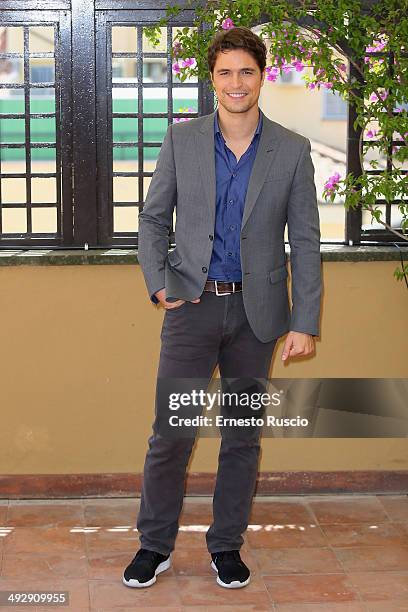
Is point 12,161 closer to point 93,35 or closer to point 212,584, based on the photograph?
point 93,35

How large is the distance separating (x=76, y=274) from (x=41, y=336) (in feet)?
0.88

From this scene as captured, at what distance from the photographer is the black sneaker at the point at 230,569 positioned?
317cm

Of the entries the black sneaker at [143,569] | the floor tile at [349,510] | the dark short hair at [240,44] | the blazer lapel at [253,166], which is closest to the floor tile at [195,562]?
the black sneaker at [143,569]

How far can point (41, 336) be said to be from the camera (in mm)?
3895

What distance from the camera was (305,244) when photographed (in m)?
3.09

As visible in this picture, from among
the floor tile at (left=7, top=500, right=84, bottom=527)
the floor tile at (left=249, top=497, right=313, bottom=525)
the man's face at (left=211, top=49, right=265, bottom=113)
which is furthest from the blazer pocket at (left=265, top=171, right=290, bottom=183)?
the floor tile at (left=7, top=500, right=84, bottom=527)

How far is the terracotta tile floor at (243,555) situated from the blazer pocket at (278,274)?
95 cm

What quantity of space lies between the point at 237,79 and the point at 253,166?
254mm

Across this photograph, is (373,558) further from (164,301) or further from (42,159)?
(42,159)

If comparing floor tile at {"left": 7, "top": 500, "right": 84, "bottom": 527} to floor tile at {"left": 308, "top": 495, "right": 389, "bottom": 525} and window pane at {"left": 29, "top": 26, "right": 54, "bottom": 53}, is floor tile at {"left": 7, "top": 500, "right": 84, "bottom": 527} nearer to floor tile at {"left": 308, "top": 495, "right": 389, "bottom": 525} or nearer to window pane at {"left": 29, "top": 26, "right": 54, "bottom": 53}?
floor tile at {"left": 308, "top": 495, "right": 389, "bottom": 525}

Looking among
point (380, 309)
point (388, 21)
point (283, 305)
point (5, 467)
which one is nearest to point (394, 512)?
point (380, 309)

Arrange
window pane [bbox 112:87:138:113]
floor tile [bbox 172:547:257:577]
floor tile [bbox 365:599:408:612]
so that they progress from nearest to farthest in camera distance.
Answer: floor tile [bbox 365:599:408:612] → floor tile [bbox 172:547:257:577] → window pane [bbox 112:87:138:113]

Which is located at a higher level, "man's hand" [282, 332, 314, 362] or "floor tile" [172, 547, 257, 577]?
"man's hand" [282, 332, 314, 362]

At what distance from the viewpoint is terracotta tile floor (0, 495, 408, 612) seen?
3102mm
